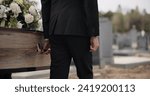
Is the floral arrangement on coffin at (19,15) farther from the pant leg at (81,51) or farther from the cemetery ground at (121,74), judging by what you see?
the cemetery ground at (121,74)

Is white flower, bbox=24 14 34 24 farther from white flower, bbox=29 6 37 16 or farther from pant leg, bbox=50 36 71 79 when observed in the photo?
pant leg, bbox=50 36 71 79

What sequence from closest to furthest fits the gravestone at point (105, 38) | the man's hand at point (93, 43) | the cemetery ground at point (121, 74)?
the man's hand at point (93, 43), the cemetery ground at point (121, 74), the gravestone at point (105, 38)

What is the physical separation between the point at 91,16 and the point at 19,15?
25.7 inches

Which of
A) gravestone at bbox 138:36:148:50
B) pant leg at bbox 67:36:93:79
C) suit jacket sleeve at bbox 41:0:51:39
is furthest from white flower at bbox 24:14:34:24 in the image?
gravestone at bbox 138:36:148:50

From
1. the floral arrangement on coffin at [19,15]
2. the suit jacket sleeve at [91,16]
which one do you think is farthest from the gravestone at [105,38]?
the suit jacket sleeve at [91,16]

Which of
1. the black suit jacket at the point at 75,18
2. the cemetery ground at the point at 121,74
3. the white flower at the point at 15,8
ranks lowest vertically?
the cemetery ground at the point at 121,74

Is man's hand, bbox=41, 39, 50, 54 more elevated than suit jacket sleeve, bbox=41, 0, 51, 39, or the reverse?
suit jacket sleeve, bbox=41, 0, 51, 39

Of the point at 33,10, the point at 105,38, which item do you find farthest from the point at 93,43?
the point at 105,38

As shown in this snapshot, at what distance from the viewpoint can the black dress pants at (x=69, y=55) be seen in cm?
203

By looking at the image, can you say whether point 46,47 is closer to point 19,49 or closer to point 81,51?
point 19,49

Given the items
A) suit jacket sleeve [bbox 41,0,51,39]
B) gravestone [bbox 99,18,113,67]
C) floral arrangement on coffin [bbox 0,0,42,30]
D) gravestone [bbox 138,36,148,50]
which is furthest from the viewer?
gravestone [bbox 138,36,148,50]

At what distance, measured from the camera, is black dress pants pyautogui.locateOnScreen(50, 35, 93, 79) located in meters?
2.03

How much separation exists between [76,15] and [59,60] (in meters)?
0.28

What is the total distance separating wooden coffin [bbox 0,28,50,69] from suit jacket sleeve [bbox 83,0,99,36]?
47 cm
